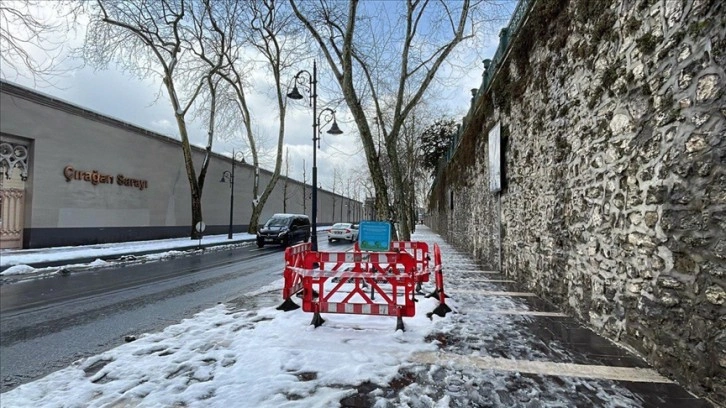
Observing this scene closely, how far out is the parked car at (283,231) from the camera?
66.6 feet

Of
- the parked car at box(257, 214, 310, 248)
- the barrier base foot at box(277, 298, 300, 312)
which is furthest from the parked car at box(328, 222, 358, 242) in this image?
the barrier base foot at box(277, 298, 300, 312)

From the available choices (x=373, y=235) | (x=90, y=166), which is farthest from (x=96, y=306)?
(x=90, y=166)

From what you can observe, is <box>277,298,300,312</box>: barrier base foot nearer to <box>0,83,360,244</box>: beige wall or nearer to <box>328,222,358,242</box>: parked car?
<box>0,83,360,244</box>: beige wall

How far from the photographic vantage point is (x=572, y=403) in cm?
310

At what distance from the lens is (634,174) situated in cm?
421

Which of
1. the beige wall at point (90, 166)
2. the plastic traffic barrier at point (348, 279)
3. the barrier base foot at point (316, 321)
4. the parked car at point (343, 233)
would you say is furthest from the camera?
the parked car at point (343, 233)

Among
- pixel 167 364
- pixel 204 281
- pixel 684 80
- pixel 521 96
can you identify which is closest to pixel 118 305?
pixel 204 281

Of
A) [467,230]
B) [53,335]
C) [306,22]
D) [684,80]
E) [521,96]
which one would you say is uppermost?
[306,22]

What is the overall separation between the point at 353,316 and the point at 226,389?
265 cm

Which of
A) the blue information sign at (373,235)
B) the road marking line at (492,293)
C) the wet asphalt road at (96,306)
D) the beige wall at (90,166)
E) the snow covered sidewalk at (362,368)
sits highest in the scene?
the beige wall at (90,166)

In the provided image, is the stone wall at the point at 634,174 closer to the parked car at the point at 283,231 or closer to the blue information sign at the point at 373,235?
the blue information sign at the point at 373,235

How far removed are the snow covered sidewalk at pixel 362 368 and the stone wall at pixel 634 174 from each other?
50cm

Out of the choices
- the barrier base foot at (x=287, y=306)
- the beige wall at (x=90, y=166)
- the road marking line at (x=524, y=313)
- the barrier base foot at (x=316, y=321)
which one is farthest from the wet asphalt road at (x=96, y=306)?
the beige wall at (x=90, y=166)

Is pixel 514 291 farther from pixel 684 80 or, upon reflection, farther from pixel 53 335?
pixel 53 335
